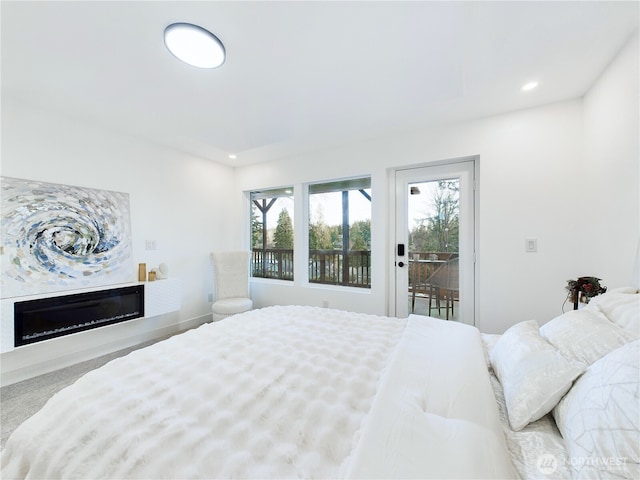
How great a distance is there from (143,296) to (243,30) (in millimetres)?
2794

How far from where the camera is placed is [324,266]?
12.2 feet

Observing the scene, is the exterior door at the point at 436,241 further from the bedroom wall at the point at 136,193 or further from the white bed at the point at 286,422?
the bedroom wall at the point at 136,193

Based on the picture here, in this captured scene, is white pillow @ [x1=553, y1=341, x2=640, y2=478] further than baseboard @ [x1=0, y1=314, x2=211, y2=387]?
No

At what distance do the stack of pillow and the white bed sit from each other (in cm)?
2

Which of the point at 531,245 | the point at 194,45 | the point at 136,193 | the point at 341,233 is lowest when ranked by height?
the point at 531,245

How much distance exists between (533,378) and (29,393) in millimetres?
3412

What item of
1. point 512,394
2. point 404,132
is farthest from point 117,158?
point 512,394

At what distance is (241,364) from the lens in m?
1.15

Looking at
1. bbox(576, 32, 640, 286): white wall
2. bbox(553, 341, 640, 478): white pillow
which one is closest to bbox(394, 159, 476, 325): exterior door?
bbox(576, 32, 640, 286): white wall

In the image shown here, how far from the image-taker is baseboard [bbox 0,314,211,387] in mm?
2234

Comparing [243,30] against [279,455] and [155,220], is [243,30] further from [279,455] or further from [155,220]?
[155,220]

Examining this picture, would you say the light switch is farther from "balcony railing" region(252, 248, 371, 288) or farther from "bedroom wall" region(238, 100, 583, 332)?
"balcony railing" region(252, 248, 371, 288)

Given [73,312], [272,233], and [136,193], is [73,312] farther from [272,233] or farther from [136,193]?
[272,233]

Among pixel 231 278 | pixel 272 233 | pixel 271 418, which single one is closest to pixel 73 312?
pixel 231 278
